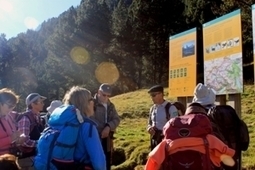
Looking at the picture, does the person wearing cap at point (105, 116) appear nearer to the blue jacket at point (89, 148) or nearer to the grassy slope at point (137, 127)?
the blue jacket at point (89, 148)

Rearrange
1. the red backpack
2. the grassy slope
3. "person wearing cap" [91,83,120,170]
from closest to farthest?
the red backpack
"person wearing cap" [91,83,120,170]
the grassy slope

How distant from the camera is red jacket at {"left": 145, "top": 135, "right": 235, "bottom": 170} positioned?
347cm

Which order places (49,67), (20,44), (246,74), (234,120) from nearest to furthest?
(234,120), (246,74), (49,67), (20,44)

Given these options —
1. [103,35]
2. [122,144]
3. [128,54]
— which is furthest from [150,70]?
[122,144]

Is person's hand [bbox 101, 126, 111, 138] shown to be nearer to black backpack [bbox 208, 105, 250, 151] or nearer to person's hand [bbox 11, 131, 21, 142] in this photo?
person's hand [bbox 11, 131, 21, 142]

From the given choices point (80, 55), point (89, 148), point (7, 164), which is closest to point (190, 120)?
point (89, 148)

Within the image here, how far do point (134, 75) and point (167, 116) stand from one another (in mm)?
34032

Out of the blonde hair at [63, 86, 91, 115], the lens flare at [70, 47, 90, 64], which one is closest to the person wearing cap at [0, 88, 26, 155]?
the blonde hair at [63, 86, 91, 115]

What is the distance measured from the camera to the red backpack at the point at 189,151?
3.48 m

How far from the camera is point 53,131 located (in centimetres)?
352

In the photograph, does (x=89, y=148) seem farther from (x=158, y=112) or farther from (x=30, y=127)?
(x=158, y=112)

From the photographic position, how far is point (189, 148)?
11.4 ft

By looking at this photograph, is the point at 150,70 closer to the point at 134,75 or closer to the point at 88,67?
the point at 134,75

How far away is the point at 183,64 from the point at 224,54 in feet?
6.45
